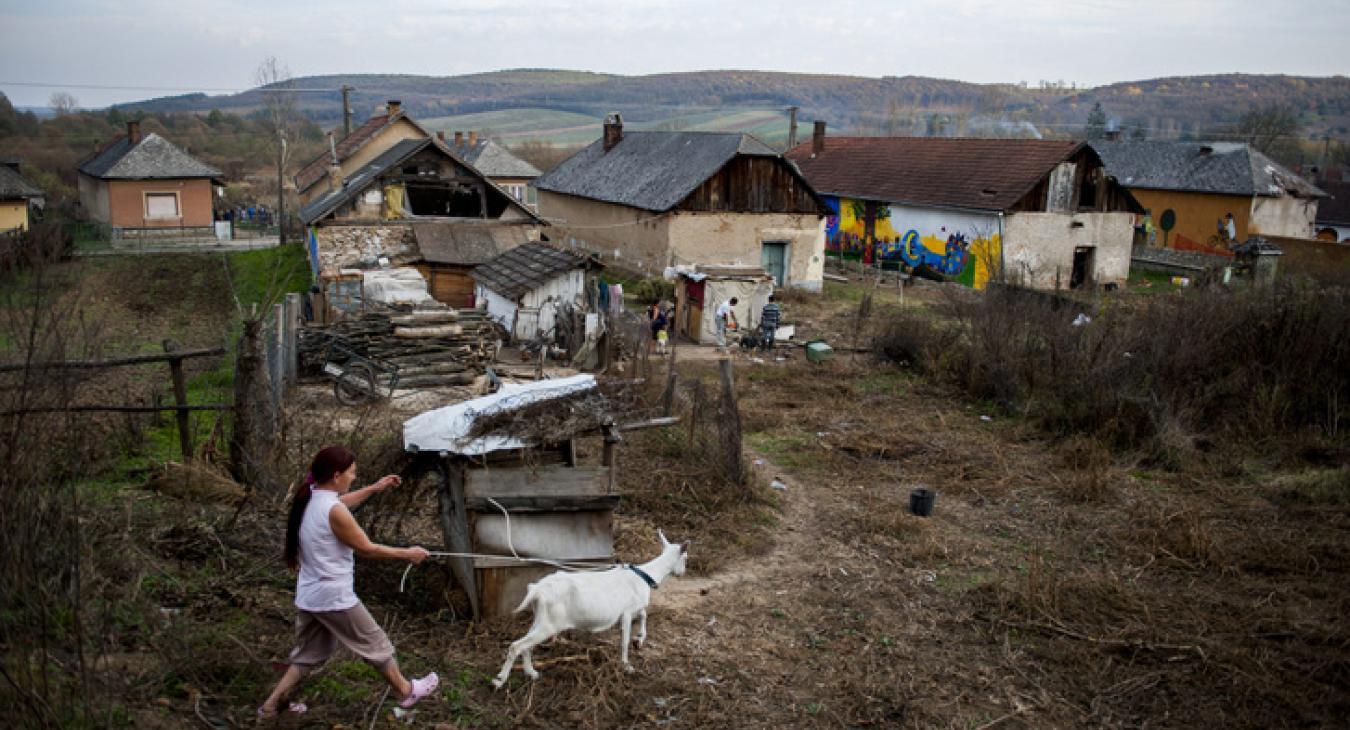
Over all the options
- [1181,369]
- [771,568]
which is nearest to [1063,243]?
[1181,369]

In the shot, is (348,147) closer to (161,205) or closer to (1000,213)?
(161,205)

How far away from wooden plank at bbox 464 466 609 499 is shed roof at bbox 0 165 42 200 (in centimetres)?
3699

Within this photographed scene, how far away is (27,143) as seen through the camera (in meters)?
59.3

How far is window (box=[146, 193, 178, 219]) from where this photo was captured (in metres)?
38.9

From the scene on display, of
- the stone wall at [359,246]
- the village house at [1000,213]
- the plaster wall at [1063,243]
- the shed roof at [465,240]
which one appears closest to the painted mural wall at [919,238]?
the village house at [1000,213]

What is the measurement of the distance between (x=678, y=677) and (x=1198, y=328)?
1199 cm

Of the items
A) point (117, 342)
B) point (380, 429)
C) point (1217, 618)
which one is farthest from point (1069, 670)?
point (117, 342)

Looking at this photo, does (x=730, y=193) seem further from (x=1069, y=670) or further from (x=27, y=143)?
(x=27, y=143)

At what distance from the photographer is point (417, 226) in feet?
79.5

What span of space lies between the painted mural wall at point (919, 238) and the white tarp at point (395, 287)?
15.6 meters

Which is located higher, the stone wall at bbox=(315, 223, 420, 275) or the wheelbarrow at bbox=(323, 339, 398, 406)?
the stone wall at bbox=(315, 223, 420, 275)

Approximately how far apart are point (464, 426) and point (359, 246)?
741 inches

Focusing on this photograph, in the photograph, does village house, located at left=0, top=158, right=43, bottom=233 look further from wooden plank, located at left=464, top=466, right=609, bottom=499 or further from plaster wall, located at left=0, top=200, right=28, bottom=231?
wooden plank, located at left=464, top=466, right=609, bottom=499

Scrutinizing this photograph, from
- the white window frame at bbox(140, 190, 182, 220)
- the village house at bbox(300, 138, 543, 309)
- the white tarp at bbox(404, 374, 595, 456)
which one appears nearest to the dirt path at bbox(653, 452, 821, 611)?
the white tarp at bbox(404, 374, 595, 456)
